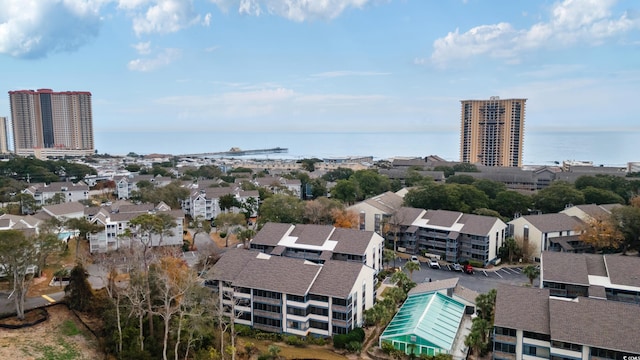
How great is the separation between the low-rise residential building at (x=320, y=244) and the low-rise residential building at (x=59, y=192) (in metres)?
38.1

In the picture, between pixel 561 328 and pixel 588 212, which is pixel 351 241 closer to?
pixel 561 328

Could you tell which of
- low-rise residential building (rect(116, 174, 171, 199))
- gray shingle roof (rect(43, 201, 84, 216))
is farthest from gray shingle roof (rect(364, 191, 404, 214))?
low-rise residential building (rect(116, 174, 171, 199))

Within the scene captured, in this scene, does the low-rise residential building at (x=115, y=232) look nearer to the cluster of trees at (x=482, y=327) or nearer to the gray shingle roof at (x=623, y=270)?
the cluster of trees at (x=482, y=327)

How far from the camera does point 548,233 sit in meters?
45.3

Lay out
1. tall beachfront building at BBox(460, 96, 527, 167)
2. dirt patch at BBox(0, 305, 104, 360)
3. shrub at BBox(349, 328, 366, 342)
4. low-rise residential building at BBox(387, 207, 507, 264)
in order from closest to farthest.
Answer: dirt patch at BBox(0, 305, 104, 360), shrub at BBox(349, 328, 366, 342), low-rise residential building at BBox(387, 207, 507, 264), tall beachfront building at BBox(460, 96, 527, 167)

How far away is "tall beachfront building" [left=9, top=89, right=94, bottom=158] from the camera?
151 metres

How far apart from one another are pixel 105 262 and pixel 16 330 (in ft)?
20.1

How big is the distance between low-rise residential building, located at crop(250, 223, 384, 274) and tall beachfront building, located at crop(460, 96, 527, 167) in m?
90.8

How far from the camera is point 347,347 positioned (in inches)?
1108

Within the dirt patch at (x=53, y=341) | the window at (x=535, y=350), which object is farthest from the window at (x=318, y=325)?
the dirt patch at (x=53, y=341)

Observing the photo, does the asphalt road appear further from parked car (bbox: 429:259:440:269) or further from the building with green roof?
the building with green roof

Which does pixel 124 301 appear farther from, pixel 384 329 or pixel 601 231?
pixel 601 231

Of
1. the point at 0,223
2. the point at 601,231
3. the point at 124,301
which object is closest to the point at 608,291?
the point at 601,231

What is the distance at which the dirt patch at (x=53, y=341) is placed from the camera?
82.6 feet
